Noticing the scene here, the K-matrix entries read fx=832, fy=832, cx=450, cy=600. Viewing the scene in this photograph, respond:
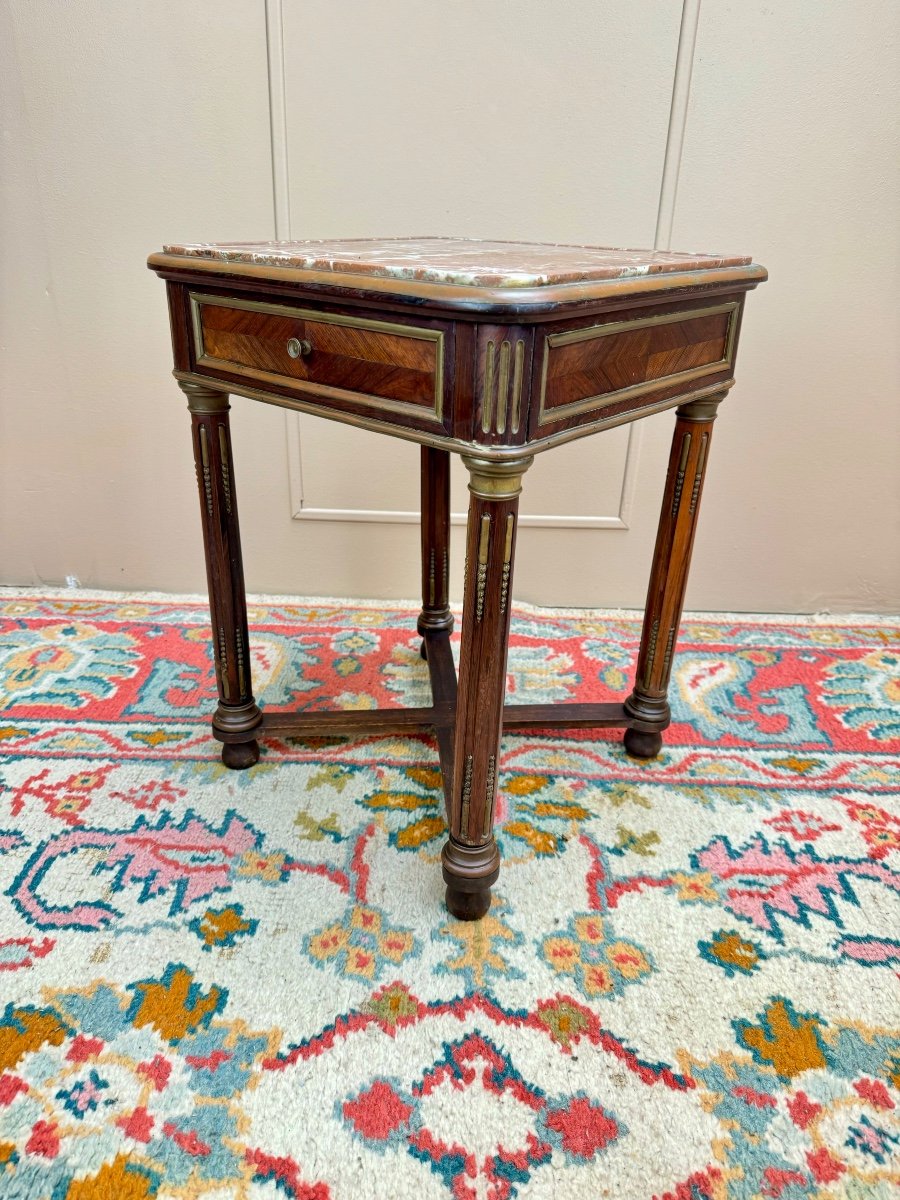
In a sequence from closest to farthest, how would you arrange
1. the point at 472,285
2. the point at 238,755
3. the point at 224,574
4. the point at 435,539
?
the point at 472,285 → the point at 224,574 → the point at 238,755 → the point at 435,539

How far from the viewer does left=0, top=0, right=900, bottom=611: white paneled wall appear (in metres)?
1.61

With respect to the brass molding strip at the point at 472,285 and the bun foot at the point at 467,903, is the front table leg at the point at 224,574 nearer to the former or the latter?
the brass molding strip at the point at 472,285

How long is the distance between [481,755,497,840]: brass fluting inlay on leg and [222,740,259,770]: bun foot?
50 cm

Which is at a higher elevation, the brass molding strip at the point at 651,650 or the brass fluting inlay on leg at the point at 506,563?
the brass fluting inlay on leg at the point at 506,563

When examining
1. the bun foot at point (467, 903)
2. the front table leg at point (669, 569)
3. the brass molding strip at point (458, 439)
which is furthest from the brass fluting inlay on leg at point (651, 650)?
the bun foot at point (467, 903)


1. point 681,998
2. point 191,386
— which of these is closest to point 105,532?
point 191,386

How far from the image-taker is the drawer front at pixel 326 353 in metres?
0.86

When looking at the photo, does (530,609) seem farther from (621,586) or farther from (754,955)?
(754,955)

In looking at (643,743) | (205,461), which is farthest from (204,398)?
(643,743)

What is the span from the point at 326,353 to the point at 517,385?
0.27 meters

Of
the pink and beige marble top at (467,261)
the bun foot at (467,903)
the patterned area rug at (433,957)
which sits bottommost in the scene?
A: the patterned area rug at (433,957)

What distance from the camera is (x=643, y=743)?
145 cm

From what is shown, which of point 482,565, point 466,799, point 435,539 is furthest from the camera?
point 435,539

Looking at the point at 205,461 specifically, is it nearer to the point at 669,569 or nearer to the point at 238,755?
the point at 238,755
